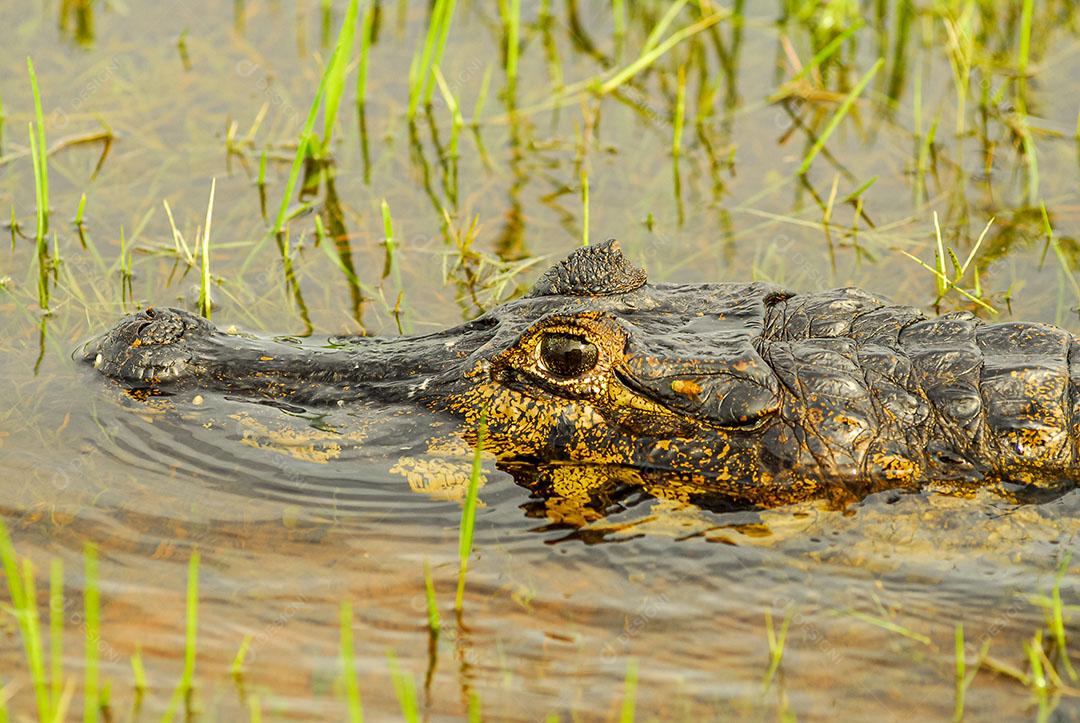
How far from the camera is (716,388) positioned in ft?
13.1

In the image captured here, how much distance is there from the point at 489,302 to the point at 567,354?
1.95 m

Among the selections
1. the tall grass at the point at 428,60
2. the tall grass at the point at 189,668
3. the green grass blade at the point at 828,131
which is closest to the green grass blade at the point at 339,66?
the tall grass at the point at 428,60

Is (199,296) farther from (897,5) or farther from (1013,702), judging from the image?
(897,5)

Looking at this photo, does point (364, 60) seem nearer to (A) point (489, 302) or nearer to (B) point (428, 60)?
(B) point (428, 60)

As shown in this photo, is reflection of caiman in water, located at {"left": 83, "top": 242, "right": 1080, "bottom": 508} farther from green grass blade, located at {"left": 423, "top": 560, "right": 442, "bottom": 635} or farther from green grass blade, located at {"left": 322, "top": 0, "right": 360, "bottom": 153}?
green grass blade, located at {"left": 322, "top": 0, "right": 360, "bottom": 153}

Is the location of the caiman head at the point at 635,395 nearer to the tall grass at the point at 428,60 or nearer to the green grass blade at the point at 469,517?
the green grass blade at the point at 469,517

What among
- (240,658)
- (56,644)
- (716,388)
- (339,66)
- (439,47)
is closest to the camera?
(56,644)

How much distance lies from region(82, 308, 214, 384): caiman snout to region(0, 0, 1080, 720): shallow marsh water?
0.40ft

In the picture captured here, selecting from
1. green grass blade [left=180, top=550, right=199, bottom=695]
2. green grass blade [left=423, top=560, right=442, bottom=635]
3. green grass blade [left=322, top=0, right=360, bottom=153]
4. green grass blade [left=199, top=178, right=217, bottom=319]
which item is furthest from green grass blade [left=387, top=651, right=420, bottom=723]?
green grass blade [left=322, top=0, right=360, bottom=153]

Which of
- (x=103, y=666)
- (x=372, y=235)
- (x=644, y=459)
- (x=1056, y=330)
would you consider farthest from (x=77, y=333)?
(x=1056, y=330)

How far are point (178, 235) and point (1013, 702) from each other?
427cm

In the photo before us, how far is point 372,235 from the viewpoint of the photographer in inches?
252

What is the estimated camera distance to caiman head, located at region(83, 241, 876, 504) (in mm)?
3992

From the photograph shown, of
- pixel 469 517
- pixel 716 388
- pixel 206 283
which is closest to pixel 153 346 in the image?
pixel 206 283
